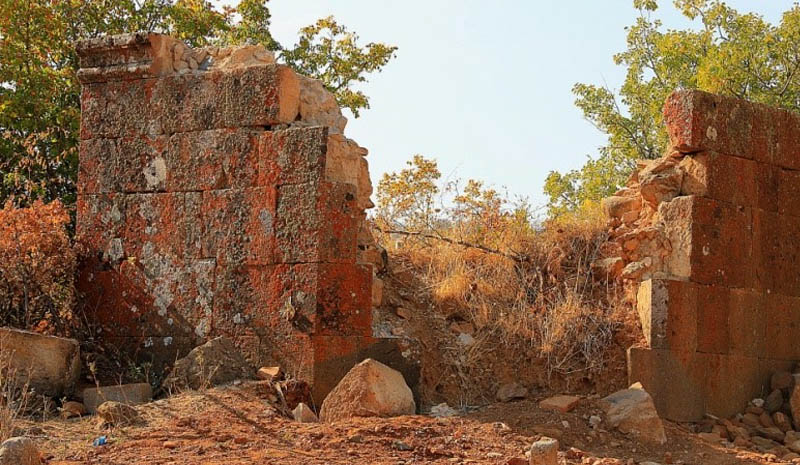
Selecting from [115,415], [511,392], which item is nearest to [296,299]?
[115,415]

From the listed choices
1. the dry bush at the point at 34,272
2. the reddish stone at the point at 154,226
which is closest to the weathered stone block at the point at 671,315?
the reddish stone at the point at 154,226

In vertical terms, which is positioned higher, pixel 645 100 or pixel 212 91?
pixel 645 100

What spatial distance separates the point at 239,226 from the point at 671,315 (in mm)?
3251

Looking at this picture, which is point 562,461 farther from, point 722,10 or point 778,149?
point 722,10

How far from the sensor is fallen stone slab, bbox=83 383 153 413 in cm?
701

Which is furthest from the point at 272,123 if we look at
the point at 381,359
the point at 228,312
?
the point at 381,359

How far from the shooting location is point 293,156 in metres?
7.42

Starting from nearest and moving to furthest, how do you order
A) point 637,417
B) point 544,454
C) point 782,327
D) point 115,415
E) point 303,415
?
point 544,454 → point 115,415 → point 303,415 → point 637,417 → point 782,327

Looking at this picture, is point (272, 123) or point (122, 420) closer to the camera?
point (122, 420)

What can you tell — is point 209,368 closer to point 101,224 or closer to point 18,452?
point 101,224

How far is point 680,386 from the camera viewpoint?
25.6ft

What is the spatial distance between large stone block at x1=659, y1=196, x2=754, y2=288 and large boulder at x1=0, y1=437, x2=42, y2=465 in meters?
4.90

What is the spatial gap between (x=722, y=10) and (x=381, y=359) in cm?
1209

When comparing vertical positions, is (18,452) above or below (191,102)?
below
